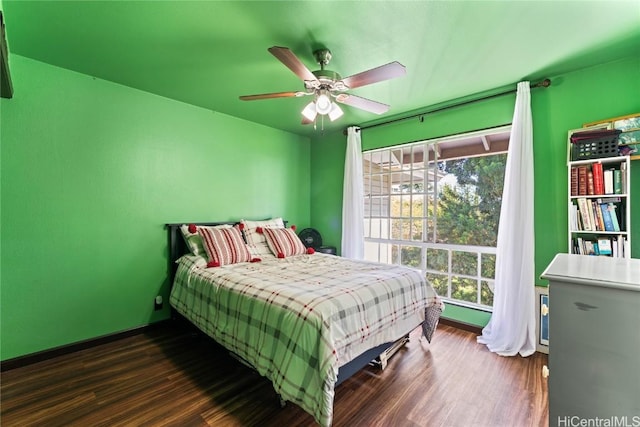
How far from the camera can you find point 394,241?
366 cm

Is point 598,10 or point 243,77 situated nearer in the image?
point 598,10

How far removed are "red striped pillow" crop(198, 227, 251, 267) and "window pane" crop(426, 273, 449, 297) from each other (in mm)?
2193

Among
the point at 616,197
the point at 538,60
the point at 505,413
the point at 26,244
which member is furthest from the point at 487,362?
the point at 26,244

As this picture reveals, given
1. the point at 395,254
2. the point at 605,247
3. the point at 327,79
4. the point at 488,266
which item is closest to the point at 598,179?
the point at 605,247

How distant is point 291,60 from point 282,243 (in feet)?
6.70

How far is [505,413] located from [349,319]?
1142 millimetres

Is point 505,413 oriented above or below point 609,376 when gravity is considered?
below

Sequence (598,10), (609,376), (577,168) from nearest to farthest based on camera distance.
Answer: (609,376) < (598,10) < (577,168)

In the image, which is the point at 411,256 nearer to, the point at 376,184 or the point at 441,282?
the point at 441,282

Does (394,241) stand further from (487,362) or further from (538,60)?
(538,60)

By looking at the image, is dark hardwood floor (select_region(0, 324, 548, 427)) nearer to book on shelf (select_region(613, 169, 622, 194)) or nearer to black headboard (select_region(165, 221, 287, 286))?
black headboard (select_region(165, 221, 287, 286))

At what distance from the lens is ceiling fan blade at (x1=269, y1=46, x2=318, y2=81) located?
61.2 inches

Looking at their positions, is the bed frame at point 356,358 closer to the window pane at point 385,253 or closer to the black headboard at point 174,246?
the black headboard at point 174,246

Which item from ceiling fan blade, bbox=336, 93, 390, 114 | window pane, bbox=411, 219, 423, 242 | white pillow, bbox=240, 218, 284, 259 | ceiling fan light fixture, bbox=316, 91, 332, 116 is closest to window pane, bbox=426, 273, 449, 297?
window pane, bbox=411, 219, 423, 242
